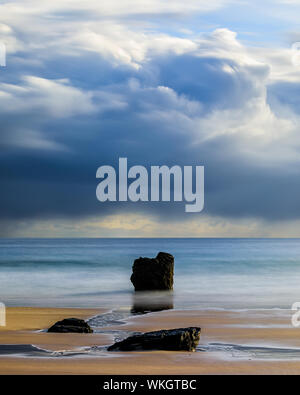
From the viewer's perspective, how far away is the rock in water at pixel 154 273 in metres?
25.1

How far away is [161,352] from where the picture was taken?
35.2ft

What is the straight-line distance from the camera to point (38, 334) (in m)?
13.2

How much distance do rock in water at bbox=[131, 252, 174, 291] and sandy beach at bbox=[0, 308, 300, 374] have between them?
5.89 meters

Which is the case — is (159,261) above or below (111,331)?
above

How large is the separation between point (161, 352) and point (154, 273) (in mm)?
14578

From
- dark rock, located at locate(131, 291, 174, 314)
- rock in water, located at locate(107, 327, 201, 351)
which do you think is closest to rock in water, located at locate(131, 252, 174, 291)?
dark rock, located at locate(131, 291, 174, 314)

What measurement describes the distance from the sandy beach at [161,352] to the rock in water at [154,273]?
Result: 5.89 meters

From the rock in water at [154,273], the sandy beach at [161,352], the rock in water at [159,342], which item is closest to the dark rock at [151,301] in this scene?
the rock in water at [154,273]

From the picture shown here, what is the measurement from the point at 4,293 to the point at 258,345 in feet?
54.5

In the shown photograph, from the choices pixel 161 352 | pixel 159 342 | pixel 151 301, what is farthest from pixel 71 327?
pixel 151 301

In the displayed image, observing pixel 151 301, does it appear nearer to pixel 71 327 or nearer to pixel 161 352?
pixel 71 327

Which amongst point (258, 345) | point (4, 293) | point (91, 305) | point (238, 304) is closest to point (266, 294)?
point (238, 304)
